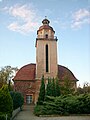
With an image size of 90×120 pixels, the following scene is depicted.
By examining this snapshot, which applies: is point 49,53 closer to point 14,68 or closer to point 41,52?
point 41,52

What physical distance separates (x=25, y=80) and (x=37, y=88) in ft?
9.21

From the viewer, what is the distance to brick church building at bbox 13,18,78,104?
42.2 meters

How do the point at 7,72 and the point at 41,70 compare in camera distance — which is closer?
the point at 41,70

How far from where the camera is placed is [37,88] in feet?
137

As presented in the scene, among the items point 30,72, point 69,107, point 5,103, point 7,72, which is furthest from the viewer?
point 7,72

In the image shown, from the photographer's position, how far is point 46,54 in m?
43.4

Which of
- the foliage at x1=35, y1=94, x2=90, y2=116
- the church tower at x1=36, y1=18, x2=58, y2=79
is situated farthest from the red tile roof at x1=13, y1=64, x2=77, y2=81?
the foliage at x1=35, y1=94, x2=90, y2=116

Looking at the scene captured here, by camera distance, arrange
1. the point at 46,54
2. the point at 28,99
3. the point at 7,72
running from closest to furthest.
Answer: the point at 28,99 → the point at 46,54 → the point at 7,72

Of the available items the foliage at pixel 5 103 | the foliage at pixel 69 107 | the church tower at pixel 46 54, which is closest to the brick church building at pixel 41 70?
the church tower at pixel 46 54

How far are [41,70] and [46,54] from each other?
133 inches

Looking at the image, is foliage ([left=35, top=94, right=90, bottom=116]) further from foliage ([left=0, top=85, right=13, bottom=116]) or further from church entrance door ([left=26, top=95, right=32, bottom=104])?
church entrance door ([left=26, top=95, right=32, bottom=104])

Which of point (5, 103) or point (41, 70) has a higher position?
point (41, 70)

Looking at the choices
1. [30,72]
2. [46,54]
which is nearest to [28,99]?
[30,72]

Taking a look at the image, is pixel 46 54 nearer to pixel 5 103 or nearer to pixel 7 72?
pixel 7 72
